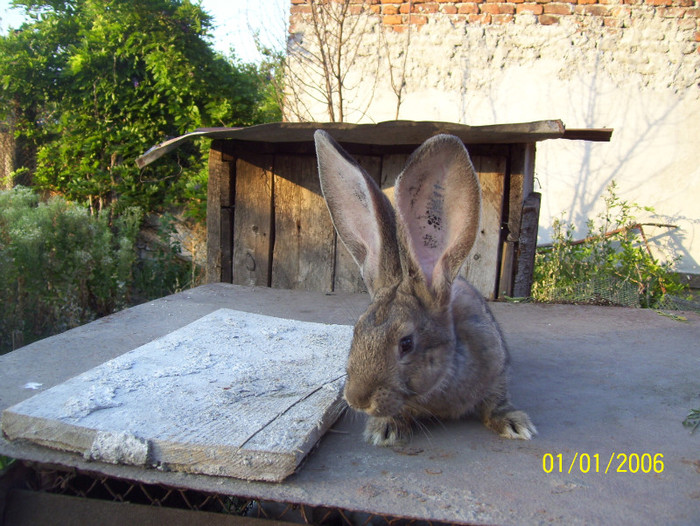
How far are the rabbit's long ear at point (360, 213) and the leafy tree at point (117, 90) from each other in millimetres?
5184

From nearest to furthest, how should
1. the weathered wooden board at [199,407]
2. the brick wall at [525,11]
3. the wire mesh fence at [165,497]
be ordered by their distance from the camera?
the weathered wooden board at [199,407]
the wire mesh fence at [165,497]
the brick wall at [525,11]

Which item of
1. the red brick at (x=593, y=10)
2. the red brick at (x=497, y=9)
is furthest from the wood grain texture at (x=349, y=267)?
the red brick at (x=593, y=10)

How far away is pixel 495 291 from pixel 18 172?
6.68 metres

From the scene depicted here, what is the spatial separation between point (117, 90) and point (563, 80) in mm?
5730

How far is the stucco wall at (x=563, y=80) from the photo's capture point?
23.8ft

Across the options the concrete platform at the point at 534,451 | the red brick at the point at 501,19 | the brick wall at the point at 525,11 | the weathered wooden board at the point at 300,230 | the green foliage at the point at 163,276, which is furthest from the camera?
the red brick at the point at 501,19

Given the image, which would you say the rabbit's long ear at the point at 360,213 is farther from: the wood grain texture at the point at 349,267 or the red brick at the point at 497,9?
the red brick at the point at 497,9

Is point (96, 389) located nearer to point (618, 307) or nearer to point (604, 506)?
point (604, 506)

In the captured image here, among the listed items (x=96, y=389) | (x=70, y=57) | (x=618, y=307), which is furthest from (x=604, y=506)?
(x=70, y=57)

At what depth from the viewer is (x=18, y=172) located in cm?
783

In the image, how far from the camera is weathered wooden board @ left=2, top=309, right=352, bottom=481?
1673mm

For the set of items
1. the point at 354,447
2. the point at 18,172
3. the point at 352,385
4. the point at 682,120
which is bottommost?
the point at 354,447
